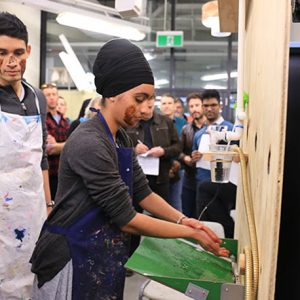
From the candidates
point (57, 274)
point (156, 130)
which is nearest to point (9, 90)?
point (57, 274)

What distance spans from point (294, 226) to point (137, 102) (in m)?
0.55

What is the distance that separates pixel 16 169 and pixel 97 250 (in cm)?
57

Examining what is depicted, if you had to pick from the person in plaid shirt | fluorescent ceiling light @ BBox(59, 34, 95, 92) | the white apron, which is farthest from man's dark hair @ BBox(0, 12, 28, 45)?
fluorescent ceiling light @ BBox(59, 34, 95, 92)

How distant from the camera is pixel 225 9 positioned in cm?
152

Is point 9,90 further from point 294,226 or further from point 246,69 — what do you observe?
point 294,226

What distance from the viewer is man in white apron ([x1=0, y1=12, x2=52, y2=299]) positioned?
1.51m

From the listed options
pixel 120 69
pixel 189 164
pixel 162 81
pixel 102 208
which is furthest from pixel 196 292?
pixel 162 81

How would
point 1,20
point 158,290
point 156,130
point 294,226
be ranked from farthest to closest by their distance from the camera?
point 156,130 → point 158,290 → point 1,20 → point 294,226

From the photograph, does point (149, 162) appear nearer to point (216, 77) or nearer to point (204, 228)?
point (204, 228)

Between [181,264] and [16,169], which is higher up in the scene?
[16,169]

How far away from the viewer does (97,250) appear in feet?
3.82

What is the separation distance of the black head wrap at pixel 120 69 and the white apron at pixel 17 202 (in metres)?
0.54

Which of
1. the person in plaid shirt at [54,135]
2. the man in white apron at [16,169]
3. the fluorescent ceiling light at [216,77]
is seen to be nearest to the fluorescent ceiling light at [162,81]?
the fluorescent ceiling light at [216,77]

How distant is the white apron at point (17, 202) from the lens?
4.97 ft
